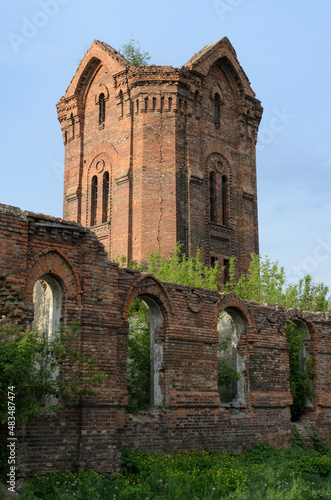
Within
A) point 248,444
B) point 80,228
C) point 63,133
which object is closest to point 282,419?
point 248,444

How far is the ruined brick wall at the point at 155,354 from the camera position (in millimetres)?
9812

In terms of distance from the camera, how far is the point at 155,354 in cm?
1259

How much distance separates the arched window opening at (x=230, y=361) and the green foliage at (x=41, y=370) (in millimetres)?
4693

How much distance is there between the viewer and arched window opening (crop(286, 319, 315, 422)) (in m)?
16.1

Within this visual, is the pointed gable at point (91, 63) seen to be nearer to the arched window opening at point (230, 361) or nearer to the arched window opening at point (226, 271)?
the arched window opening at point (226, 271)

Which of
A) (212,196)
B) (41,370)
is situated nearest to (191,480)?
(41,370)

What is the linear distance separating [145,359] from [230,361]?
288cm

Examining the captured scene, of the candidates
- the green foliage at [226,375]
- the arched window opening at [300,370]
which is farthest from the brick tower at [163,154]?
the green foliage at [226,375]

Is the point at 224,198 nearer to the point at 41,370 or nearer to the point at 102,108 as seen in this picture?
the point at 102,108

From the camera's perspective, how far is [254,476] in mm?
10906

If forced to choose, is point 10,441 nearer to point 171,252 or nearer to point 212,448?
point 212,448

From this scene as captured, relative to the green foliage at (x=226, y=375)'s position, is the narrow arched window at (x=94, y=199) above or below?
above

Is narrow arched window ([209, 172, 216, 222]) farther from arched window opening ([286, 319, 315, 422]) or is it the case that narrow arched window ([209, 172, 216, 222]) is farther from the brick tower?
arched window opening ([286, 319, 315, 422])

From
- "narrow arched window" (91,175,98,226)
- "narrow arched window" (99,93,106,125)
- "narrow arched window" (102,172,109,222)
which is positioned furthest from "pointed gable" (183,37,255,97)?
"narrow arched window" (91,175,98,226)
